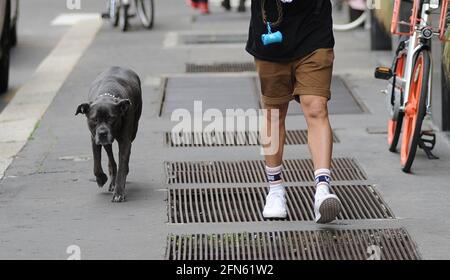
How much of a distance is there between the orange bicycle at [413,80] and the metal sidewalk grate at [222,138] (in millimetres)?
906

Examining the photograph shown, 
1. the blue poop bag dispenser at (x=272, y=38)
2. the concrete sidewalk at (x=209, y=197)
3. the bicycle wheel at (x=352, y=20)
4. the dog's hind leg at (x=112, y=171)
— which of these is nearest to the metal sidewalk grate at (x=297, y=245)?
the concrete sidewalk at (x=209, y=197)

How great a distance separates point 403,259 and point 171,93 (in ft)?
21.2

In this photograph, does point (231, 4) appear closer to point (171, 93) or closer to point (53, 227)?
point (171, 93)

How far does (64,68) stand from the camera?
1503cm

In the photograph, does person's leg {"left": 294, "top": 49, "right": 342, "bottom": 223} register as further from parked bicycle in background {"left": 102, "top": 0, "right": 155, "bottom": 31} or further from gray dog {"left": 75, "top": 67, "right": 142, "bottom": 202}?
parked bicycle in background {"left": 102, "top": 0, "right": 155, "bottom": 31}

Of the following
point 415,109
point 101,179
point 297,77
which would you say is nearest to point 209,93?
point 415,109

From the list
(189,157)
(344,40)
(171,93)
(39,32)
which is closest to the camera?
(189,157)

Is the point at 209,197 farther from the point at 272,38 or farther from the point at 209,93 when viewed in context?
the point at 209,93

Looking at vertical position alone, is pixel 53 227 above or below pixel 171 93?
above

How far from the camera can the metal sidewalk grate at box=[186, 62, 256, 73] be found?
48.0 feet

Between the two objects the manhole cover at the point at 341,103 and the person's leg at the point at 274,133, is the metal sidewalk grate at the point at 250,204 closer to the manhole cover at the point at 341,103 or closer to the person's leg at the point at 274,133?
the person's leg at the point at 274,133

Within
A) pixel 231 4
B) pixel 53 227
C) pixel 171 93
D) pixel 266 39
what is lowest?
pixel 231 4
